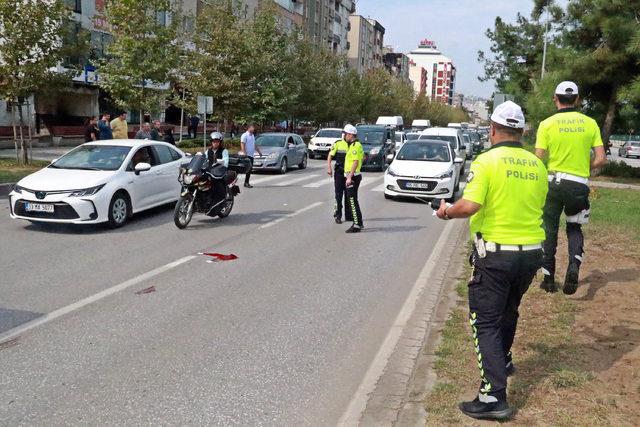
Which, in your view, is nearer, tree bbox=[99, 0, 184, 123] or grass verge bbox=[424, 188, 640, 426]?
grass verge bbox=[424, 188, 640, 426]

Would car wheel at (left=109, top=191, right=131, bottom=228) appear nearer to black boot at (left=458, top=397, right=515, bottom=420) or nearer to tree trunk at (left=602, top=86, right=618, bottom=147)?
black boot at (left=458, top=397, right=515, bottom=420)

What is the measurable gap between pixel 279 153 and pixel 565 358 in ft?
60.9

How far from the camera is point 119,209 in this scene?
10977mm

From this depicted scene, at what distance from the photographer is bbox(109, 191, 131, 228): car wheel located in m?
10.7

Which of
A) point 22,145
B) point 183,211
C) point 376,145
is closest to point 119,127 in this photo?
point 22,145

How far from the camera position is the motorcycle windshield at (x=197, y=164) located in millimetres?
11156

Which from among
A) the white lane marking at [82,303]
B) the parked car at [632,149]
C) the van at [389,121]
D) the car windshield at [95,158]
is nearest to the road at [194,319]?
the white lane marking at [82,303]

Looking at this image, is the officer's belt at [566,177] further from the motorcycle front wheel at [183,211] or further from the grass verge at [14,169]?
the grass verge at [14,169]

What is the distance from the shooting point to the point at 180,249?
9.29m

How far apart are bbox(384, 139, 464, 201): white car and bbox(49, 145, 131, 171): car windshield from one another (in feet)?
21.8

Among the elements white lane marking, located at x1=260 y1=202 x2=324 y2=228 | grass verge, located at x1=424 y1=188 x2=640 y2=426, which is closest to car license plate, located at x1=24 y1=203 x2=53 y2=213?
white lane marking, located at x1=260 y1=202 x2=324 y2=228

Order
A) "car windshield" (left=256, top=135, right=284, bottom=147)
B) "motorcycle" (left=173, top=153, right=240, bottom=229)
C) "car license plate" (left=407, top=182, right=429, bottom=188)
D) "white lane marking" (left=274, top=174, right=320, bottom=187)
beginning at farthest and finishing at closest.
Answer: "car windshield" (left=256, top=135, right=284, bottom=147)
"white lane marking" (left=274, top=174, right=320, bottom=187)
"car license plate" (left=407, top=182, right=429, bottom=188)
"motorcycle" (left=173, top=153, right=240, bottom=229)

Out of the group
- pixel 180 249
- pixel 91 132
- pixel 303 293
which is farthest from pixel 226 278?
pixel 91 132

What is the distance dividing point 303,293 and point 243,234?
3.86 meters
